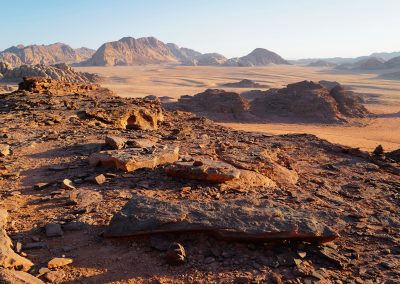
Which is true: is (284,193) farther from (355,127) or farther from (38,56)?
(38,56)

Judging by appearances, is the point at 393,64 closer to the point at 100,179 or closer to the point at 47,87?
the point at 47,87

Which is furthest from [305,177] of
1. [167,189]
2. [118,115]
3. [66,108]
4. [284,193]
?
[66,108]

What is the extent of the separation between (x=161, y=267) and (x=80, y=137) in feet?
16.1

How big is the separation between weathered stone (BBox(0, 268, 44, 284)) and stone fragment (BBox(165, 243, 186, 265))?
1158 millimetres

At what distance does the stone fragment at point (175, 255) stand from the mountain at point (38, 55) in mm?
92683

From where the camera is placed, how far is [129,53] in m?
109

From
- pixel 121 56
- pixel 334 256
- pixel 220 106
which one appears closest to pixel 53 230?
pixel 334 256

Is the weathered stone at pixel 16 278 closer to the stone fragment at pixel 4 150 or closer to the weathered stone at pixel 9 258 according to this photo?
the weathered stone at pixel 9 258

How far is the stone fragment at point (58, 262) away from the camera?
11.0ft

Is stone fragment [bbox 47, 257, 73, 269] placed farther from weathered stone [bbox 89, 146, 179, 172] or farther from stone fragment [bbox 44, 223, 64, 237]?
weathered stone [bbox 89, 146, 179, 172]

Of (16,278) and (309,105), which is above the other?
(16,278)

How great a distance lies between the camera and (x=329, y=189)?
6.06 m

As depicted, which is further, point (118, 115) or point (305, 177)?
point (118, 115)

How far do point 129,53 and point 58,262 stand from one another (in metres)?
111
